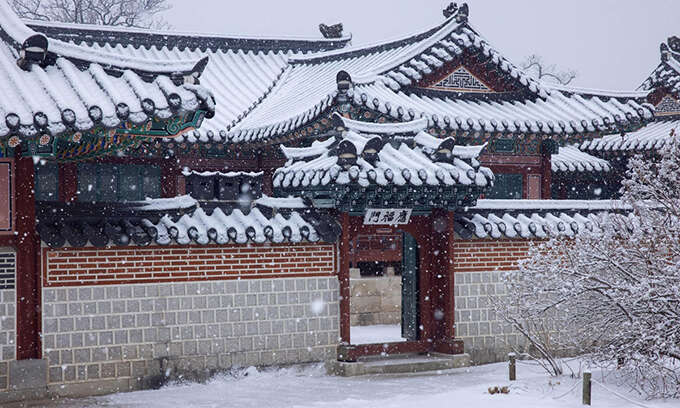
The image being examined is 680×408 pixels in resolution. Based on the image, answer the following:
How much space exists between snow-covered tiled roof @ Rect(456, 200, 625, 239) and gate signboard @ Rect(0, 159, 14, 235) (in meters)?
6.34

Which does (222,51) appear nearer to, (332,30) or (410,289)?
(332,30)

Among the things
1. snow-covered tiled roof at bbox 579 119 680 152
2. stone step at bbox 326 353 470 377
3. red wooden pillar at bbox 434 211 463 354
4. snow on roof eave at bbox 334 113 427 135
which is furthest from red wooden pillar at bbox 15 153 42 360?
snow-covered tiled roof at bbox 579 119 680 152

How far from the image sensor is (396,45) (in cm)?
1967

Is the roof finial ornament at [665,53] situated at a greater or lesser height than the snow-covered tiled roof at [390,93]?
greater

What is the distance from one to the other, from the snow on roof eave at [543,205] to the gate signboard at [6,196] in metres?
6.65

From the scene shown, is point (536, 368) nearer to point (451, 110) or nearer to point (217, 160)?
point (451, 110)

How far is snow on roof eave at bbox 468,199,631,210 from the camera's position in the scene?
1441 centimetres

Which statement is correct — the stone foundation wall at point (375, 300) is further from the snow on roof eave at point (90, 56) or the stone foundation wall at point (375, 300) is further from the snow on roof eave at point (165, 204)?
the snow on roof eave at point (90, 56)

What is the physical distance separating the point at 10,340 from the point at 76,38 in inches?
440

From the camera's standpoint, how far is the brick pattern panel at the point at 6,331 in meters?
11.0

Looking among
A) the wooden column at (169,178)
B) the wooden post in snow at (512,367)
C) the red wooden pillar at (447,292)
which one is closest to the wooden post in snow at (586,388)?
the wooden post in snow at (512,367)

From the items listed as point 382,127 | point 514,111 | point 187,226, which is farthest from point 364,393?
point 514,111

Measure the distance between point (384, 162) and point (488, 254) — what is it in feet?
8.12

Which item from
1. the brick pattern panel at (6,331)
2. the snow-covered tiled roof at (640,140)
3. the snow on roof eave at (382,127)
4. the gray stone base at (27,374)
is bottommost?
the gray stone base at (27,374)
